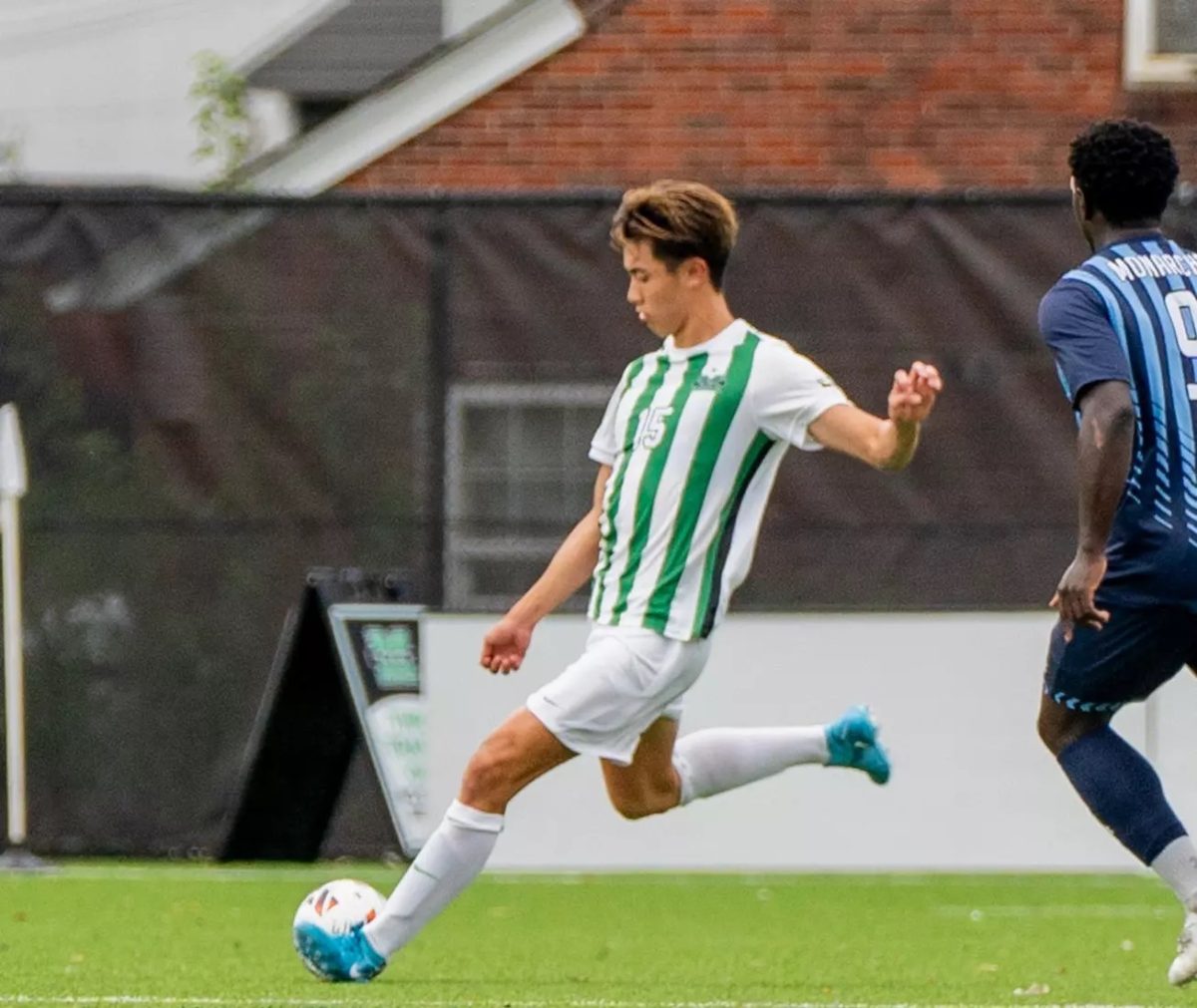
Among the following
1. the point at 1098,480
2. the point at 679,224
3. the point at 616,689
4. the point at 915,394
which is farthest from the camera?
the point at 679,224

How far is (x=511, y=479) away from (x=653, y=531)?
4342 mm

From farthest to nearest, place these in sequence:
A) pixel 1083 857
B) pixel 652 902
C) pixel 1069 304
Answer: pixel 1083 857 < pixel 652 902 < pixel 1069 304

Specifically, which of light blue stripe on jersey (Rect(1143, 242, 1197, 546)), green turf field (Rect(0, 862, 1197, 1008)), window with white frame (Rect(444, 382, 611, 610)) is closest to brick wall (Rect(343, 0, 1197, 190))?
window with white frame (Rect(444, 382, 611, 610))

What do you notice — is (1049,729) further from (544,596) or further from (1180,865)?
(544,596)

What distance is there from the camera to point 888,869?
11039 millimetres

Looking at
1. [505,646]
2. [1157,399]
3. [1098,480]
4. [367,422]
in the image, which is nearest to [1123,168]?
[1157,399]

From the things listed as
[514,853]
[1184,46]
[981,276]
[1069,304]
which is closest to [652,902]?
[514,853]

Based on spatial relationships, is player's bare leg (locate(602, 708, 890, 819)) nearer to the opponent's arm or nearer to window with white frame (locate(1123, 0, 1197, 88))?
the opponent's arm

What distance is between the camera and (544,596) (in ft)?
23.5

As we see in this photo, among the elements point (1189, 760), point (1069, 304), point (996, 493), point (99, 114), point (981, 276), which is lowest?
point (99, 114)

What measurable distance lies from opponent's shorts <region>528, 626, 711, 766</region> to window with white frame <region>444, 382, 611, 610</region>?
4245mm

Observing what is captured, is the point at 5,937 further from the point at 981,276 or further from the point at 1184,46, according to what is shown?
the point at 1184,46

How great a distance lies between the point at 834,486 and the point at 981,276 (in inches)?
39.2

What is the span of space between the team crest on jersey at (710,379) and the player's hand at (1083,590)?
1.29m
